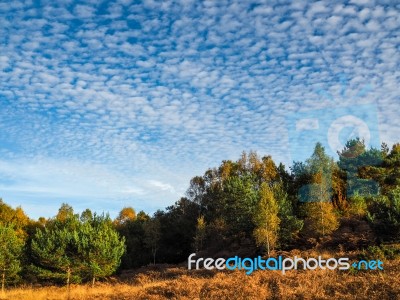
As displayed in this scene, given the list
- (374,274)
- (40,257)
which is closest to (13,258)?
(40,257)

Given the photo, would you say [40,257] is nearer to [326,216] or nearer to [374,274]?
[326,216]

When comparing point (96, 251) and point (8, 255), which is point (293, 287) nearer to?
point (96, 251)

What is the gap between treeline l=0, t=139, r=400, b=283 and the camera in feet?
104

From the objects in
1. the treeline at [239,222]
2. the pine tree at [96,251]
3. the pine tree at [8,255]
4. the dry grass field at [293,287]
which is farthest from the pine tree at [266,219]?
the pine tree at [8,255]

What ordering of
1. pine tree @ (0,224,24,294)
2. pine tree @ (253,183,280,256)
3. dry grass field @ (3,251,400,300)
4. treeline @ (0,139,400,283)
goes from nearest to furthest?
dry grass field @ (3,251,400,300) < pine tree @ (253,183,280,256) < treeline @ (0,139,400,283) < pine tree @ (0,224,24,294)

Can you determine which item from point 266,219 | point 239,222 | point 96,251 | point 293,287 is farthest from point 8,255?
point 293,287

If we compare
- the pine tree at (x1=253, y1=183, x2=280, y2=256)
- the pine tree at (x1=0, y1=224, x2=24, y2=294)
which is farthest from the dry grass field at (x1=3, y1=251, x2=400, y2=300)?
the pine tree at (x1=0, y1=224, x2=24, y2=294)

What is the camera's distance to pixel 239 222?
4050 centimetres

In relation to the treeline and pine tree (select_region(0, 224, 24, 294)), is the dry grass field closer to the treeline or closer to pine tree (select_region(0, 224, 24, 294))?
the treeline

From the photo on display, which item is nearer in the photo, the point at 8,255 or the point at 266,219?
the point at 266,219

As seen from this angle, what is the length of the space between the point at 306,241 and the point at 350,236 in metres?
4.34

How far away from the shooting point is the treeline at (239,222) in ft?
104

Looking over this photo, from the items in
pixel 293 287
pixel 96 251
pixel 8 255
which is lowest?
pixel 293 287

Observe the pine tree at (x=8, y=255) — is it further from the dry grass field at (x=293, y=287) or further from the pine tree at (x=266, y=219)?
the pine tree at (x=266, y=219)
